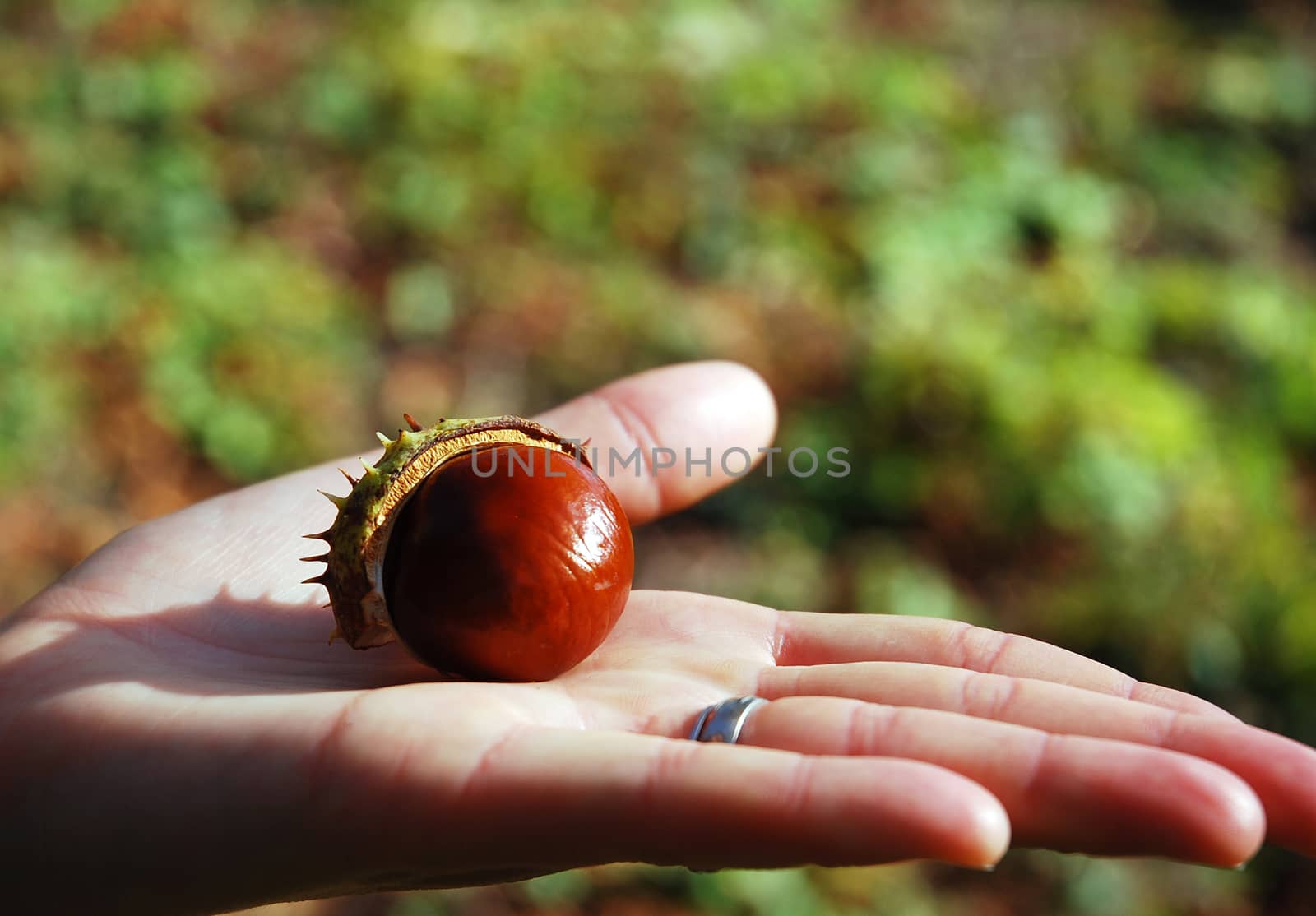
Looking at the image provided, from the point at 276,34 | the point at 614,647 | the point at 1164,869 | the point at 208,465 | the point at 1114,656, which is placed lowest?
the point at 1164,869

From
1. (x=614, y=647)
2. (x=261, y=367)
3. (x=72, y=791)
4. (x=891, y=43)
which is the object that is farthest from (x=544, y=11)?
(x=72, y=791)

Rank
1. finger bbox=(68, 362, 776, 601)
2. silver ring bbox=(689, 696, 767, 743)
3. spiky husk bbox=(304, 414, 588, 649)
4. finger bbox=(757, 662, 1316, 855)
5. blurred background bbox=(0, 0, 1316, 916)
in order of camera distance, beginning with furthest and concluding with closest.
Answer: blurred background bbox=(0, 0, 1316, 916), finger bbox=(68, 362, 776, 601), spiky husk bbox=(304, 414, 588, 649), silver ring bbox=(689, 696, 767, 743), finger bbox=(757, 662, 1316, 855)

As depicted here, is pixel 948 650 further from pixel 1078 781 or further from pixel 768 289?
pixel 768 289

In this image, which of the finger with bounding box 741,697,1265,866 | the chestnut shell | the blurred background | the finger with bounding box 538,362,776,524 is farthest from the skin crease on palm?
the blurred background

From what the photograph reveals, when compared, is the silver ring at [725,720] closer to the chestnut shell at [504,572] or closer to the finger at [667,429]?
the chestnut shell at [504,572]

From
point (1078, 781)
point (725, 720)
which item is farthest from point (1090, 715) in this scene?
point (725, 720)

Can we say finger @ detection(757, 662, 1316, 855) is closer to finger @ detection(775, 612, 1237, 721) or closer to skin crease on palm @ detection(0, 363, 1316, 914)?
skin crease on palm @ detection(0, 363, 1316, 914)

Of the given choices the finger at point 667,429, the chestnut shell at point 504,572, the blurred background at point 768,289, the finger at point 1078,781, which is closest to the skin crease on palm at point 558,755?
the finger at point 1078,781

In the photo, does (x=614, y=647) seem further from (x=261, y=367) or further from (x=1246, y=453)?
(x=1246, y=453)
